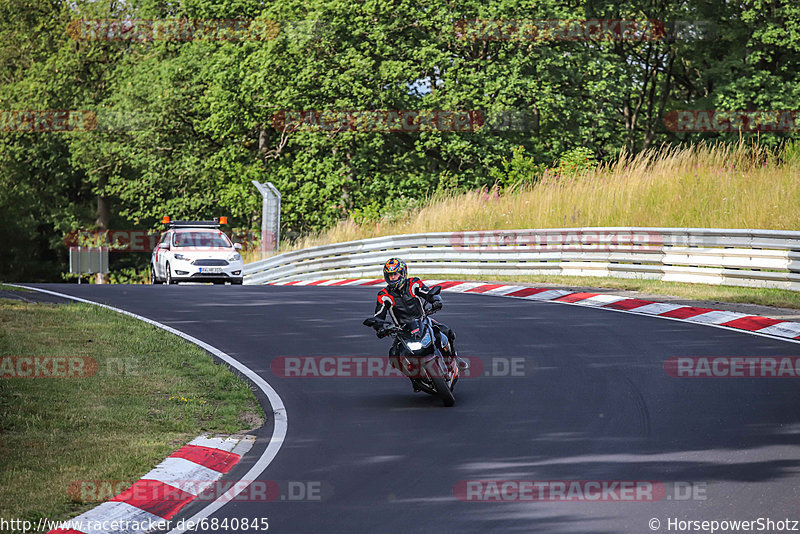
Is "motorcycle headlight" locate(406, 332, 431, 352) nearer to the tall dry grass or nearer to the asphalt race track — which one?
the asphalt race track

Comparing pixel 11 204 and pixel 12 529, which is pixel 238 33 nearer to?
pixel 11 204

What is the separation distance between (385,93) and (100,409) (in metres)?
30.2

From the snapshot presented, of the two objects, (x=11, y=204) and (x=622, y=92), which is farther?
(x=11, y=204)

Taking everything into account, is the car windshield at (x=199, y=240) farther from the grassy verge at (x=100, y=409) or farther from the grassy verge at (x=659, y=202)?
the grassy verge at (x=100, y=409)

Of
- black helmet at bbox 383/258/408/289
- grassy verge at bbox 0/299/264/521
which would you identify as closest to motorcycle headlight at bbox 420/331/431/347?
black helmet at bbox 383/258/408/289

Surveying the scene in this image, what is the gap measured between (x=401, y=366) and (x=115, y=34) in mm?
50885

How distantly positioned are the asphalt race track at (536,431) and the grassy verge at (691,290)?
2.70 meters

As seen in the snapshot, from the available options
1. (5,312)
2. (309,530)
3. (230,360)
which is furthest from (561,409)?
(5,312)

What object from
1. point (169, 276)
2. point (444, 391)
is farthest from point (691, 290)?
point (169, 276)

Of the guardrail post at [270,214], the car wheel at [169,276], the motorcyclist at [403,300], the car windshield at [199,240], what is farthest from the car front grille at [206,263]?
the motorcyclist at [403,300]

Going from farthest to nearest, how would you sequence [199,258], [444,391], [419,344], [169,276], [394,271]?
[169,276] → [199,258] → [394,271] → [444,391] → [419,344]

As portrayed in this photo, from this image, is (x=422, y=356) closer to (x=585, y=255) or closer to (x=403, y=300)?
(x=403, y=300)

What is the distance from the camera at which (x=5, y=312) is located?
16.8m

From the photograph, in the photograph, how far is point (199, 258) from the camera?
27.5m
